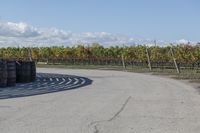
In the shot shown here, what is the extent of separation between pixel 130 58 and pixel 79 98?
179 feet

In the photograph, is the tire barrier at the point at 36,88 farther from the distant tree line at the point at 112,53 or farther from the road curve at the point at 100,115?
the distant tree line at the point at 112,53

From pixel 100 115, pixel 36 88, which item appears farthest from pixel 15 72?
pixel 100 115

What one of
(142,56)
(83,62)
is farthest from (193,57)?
(83,62)

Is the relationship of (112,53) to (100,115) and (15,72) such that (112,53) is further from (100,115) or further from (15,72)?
(100,115)

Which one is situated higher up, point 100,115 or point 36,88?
point 100,115

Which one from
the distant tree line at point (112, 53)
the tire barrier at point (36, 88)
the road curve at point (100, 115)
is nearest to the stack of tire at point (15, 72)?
the tire barrier at point (36, 88)

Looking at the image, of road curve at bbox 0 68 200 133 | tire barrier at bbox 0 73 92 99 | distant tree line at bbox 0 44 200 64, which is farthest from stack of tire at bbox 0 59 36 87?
distant tree line at bbox 0 44 200 64

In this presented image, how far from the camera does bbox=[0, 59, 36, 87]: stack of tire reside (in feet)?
81.2

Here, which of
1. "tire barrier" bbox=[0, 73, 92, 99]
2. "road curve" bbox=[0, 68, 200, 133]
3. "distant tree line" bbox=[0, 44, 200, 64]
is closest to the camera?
"road curve" bbox=[0, 68, 200, 133]

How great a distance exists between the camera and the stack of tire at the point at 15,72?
2474 centimetres

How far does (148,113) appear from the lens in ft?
45.5

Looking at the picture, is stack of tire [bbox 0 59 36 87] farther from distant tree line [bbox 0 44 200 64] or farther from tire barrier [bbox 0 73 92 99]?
distant tree line [bbox 0 44 200 64]

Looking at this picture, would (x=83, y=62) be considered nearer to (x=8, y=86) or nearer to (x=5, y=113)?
(x=8, y=86)

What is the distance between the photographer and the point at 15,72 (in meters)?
27.0
